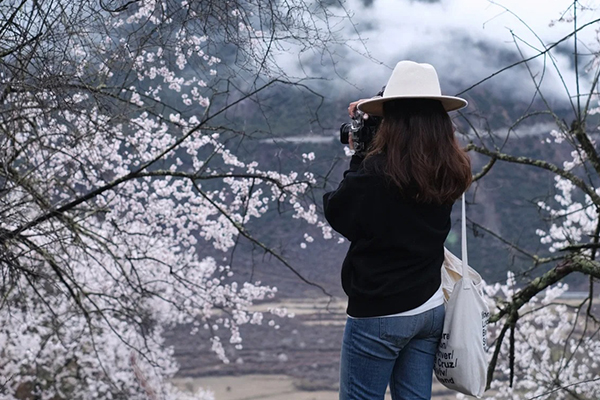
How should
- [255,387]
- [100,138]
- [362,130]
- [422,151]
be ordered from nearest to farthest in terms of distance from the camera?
1. [422,151]
2. [362,130]
3. [100,138]
4. [255,387]

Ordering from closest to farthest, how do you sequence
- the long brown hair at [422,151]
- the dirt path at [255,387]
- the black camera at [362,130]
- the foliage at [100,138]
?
the long brown hair at [422,151], the black camera at [362,130], the foliage at [100,138], the dirt path at [255,387]

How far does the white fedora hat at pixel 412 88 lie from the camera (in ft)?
4.66

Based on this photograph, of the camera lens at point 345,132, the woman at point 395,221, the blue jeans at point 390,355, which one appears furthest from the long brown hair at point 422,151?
the blue jeans at point 390,355

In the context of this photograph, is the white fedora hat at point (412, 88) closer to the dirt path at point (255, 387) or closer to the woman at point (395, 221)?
the woman at point (395, 221)

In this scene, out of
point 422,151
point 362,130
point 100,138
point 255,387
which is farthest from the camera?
point 255,387

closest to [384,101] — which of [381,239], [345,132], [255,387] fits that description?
[345,132]

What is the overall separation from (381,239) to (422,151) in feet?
0.62

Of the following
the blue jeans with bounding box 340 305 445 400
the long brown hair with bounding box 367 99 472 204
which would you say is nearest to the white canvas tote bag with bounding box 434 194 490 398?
the blue jeans with bounding box 340 305 445 400

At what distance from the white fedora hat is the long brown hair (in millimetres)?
18

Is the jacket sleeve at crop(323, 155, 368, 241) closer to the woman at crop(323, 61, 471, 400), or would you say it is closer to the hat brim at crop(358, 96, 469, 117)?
the woman at crop(323, 61, 471, 400)

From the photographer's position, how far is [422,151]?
1381mm

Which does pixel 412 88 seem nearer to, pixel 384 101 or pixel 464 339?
pixel 384 101

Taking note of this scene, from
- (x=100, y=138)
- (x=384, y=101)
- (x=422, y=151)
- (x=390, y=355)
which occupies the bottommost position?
(x=390, y=355)

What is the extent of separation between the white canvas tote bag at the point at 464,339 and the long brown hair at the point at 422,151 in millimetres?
156
